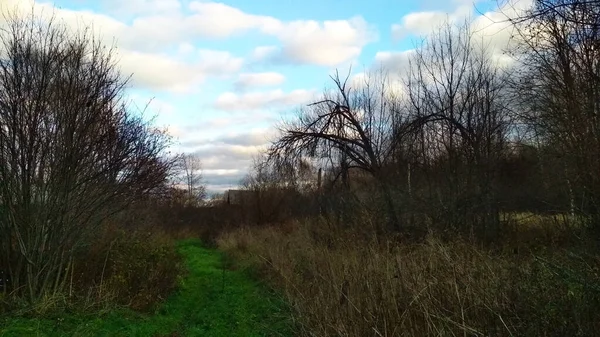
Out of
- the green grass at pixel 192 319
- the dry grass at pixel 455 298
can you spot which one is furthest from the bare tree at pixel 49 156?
the dry grass at pixel 455 298

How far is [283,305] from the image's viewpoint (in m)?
10.6

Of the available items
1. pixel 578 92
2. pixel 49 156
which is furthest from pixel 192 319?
pixel 578 92

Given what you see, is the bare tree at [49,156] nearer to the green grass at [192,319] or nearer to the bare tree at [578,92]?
the green grass at [192,319]

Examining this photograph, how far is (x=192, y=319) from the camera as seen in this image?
34.5ft

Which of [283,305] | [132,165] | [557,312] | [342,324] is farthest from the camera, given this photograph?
[132,165]

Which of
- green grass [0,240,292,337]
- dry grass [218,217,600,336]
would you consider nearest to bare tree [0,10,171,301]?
green grass [0,240,292,337]

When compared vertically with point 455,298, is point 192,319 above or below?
below

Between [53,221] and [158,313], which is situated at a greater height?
[53,221]

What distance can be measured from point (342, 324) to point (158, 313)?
A: 19.5 feet

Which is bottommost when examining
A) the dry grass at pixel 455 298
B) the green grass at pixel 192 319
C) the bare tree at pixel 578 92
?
the green grass at pixel 192 319

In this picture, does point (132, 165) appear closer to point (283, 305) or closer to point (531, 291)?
point (283, 305)

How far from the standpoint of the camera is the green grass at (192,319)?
8.57 metres

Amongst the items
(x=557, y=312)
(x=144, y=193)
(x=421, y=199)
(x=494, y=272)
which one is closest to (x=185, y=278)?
(x=144, y=193)

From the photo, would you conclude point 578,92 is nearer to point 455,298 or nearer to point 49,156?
point 455,298
